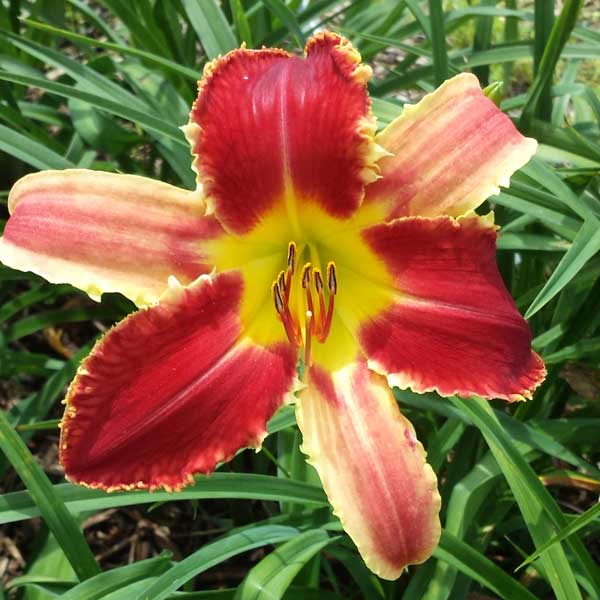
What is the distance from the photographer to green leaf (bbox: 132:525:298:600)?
1060 millimetres

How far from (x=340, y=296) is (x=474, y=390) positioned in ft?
0.86

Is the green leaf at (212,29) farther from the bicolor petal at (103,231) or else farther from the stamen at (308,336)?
the stamen at (308,336)

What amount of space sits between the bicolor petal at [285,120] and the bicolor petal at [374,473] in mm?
295

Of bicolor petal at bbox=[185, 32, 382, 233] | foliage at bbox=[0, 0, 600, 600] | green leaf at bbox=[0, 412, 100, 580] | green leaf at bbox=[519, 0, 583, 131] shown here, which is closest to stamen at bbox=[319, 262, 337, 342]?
bicolor petal at bbox=[185, 32, 382, 233]

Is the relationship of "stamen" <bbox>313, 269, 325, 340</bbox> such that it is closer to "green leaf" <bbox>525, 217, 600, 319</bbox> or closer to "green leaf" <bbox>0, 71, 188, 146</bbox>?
"green leaf" <bbox>525, 217, 600, 319</bbox>

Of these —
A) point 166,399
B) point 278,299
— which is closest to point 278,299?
point 278,299

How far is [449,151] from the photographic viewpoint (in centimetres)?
107

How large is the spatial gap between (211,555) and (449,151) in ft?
2.12

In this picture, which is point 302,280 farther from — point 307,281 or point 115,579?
point 115,579

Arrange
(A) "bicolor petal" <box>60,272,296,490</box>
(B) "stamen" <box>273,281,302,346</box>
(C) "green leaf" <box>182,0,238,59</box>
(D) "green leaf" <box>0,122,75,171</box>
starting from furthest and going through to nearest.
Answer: (C) "green leaf" <box>182,0,238,59</box> < (D) "green leaf" <box>0,122,75,171</box> < (B) "stamen" <box>273,281,302,346</box> < (A) "bicolor petal" <box>60,272,296,490</box>

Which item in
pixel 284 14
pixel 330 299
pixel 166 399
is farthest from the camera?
pixel 284 14

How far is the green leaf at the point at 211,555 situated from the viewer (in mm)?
1060

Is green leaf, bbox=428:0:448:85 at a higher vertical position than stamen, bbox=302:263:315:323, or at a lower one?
higher

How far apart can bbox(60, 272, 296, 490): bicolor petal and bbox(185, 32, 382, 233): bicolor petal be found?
17cm
